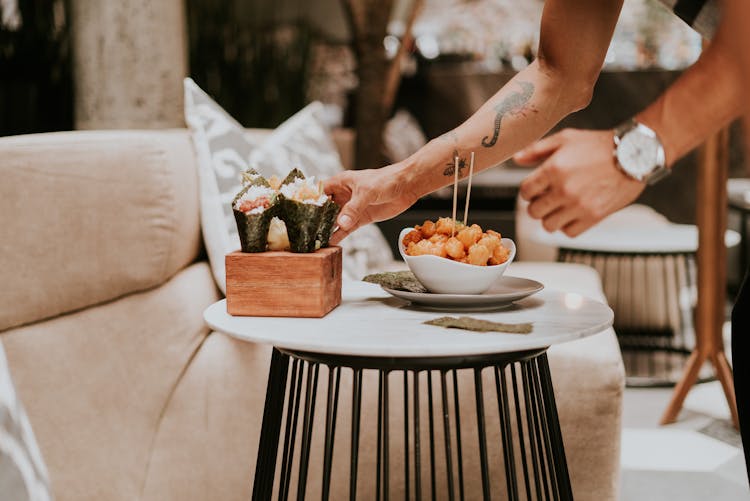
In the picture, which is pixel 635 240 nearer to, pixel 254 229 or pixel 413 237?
pixel 413 237

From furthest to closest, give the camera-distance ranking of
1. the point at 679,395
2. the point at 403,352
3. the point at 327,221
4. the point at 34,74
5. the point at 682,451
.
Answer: the point at 34,74
the point at 679,395
the point at 682,451
the point at 327,221
the point at 403,352

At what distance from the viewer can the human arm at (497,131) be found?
62.4 inches

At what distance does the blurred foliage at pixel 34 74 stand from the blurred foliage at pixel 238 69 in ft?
2.94

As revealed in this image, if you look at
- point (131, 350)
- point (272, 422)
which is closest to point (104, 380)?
point (131, 350)

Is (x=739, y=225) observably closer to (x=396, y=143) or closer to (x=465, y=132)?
(x=396, y=143)

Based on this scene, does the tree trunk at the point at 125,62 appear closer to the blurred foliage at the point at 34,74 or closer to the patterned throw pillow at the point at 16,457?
the blurred foliage at the point at 34,74

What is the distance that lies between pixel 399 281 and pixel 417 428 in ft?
1.13

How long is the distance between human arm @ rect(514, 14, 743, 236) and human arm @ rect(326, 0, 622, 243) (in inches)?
4.8

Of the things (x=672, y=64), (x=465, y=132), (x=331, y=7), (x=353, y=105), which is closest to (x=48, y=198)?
(x=465, y=132)

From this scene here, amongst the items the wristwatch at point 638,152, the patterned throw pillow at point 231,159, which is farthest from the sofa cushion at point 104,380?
the wristwatch at point 638,152

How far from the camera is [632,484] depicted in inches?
95.6

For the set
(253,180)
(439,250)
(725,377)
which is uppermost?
(253,180)

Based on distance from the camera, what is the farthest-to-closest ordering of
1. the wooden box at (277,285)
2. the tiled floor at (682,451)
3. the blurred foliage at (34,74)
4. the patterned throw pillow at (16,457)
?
the blurred foliage at (34,74) → the tiled floor at (682,451) → the wooden box at (277,285) → the patterned throw pillow at (16,457)

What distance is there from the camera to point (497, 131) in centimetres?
165
